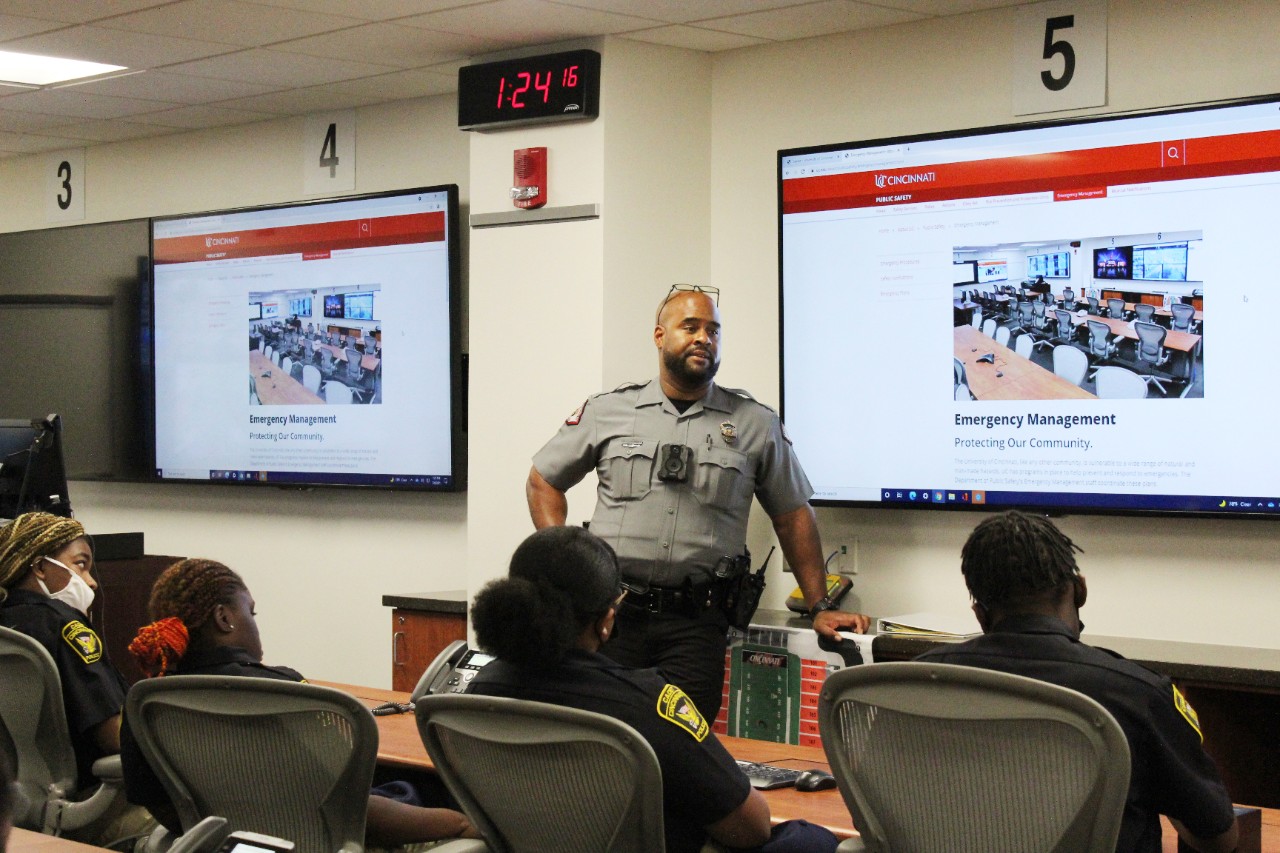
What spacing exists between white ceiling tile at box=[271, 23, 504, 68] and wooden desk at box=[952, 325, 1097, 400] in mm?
1849

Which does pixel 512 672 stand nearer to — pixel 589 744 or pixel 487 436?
pixel 589 744

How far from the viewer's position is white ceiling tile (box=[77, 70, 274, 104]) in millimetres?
5395

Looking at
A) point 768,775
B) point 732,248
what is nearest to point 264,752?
point 768,775

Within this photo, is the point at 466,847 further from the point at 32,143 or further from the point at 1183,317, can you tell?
the point at 32,143

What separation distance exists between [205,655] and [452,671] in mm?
519

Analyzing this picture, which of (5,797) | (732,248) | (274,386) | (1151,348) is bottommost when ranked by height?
(5,797)

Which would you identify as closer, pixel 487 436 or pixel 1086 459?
pixel 1086 459

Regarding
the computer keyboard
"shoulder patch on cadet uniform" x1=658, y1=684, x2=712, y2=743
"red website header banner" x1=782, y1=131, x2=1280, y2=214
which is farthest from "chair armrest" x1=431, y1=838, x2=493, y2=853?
"red website header banner" x1=782, y1=131, x2=1280, y2=214

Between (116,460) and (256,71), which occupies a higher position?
(256,71)

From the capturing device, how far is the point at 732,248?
4848 millimetres

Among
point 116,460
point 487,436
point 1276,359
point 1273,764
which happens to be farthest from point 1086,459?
point 116,460

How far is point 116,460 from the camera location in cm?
648

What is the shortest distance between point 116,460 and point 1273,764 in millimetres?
4902

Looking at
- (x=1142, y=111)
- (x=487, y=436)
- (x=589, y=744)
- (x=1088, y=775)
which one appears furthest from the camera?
(x=487, y=436)
